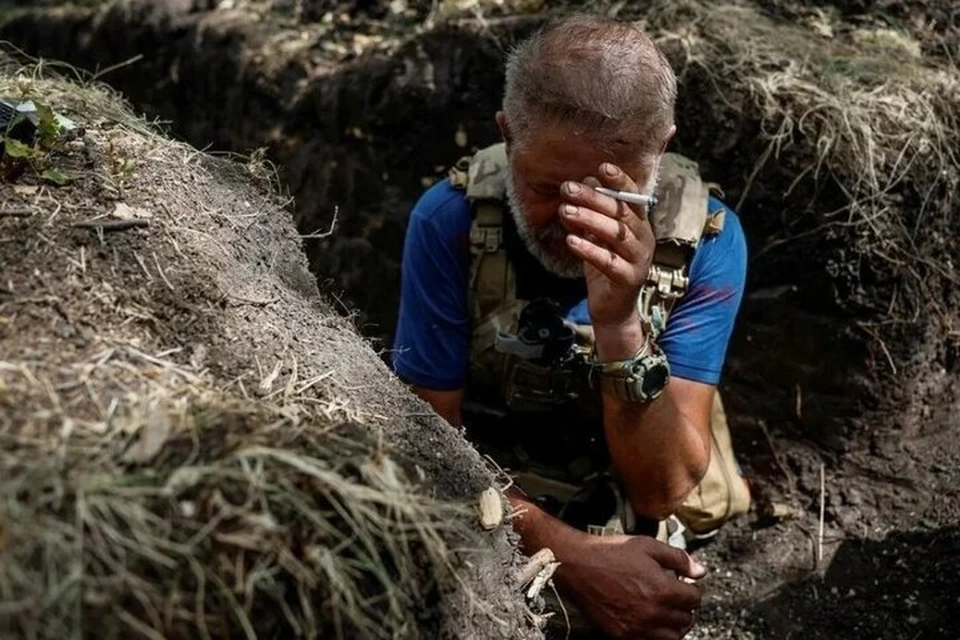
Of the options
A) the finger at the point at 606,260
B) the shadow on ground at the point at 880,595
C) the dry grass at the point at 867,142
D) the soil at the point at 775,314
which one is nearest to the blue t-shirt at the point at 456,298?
the soil at the point at 775,314

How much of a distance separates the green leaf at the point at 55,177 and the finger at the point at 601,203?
1232 mm

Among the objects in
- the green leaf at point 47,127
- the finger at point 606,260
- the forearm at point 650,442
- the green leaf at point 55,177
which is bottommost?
the forearm at point 650,442

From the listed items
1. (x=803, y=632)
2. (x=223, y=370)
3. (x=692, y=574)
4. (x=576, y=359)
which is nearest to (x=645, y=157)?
(x=576, y=359)

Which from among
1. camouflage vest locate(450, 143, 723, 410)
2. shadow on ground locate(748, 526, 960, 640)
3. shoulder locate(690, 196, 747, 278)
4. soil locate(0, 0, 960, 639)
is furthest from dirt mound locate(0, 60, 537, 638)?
shadow on ground locate(748, 526, 960, 640)

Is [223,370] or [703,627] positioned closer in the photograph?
[223,370]

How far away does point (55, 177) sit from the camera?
6.93 feet

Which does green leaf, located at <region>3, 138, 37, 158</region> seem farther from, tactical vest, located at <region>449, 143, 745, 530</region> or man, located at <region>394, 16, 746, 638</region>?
tactical vest, located at <region>449, 143, 745, 530</region>

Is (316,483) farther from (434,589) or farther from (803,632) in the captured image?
(803,632)

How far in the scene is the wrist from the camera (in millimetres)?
2793

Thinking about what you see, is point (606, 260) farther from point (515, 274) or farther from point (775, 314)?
point (775, 314)

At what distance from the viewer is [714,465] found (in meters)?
3.68

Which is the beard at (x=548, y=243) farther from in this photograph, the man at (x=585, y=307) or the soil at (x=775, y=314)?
the soil at (x=775, y=314)

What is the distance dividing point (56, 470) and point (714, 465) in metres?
2.73

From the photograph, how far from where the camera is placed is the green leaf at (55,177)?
212 centimetres
